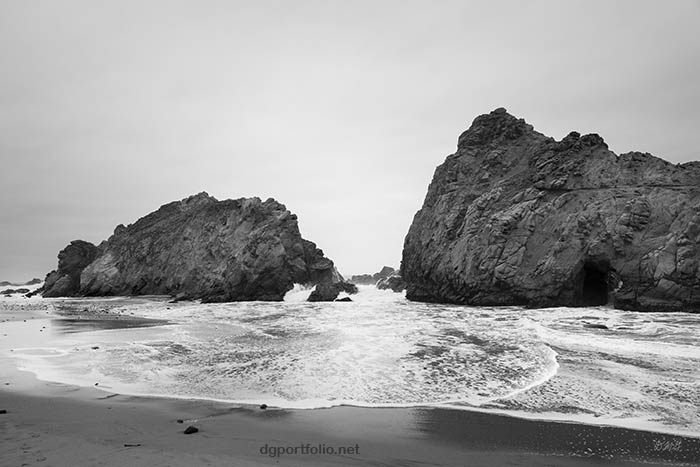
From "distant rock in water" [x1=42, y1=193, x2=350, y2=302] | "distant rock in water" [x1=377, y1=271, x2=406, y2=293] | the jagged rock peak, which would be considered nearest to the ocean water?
"distant rock in water" [x1=42, y1=193, x2=350, y2=302]

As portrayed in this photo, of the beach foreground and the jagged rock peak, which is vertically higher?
the jagged rock peak

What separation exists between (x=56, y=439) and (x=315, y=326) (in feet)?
48.9

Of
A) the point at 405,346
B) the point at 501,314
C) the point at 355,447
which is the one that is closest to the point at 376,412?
the point at 355,447

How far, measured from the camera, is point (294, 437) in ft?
20.1

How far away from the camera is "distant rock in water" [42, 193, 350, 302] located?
43.6m

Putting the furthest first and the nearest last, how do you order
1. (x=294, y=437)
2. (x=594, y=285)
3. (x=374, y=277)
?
(x=374, y=277) → (x=594, y=285) → (x=294, y=437)

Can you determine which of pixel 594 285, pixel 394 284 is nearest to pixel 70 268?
pixel 394 284

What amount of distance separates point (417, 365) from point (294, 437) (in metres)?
5.73

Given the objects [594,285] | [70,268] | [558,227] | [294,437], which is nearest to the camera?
[294,437]

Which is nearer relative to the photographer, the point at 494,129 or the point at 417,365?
the point at 417,365

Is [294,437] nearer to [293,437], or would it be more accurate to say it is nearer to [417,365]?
[293,437]

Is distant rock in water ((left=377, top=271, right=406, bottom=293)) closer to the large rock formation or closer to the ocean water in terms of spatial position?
the large rock formation

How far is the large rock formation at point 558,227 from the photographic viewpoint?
941 inches

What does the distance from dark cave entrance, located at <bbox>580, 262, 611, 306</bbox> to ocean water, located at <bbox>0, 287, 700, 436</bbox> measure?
854 cm
